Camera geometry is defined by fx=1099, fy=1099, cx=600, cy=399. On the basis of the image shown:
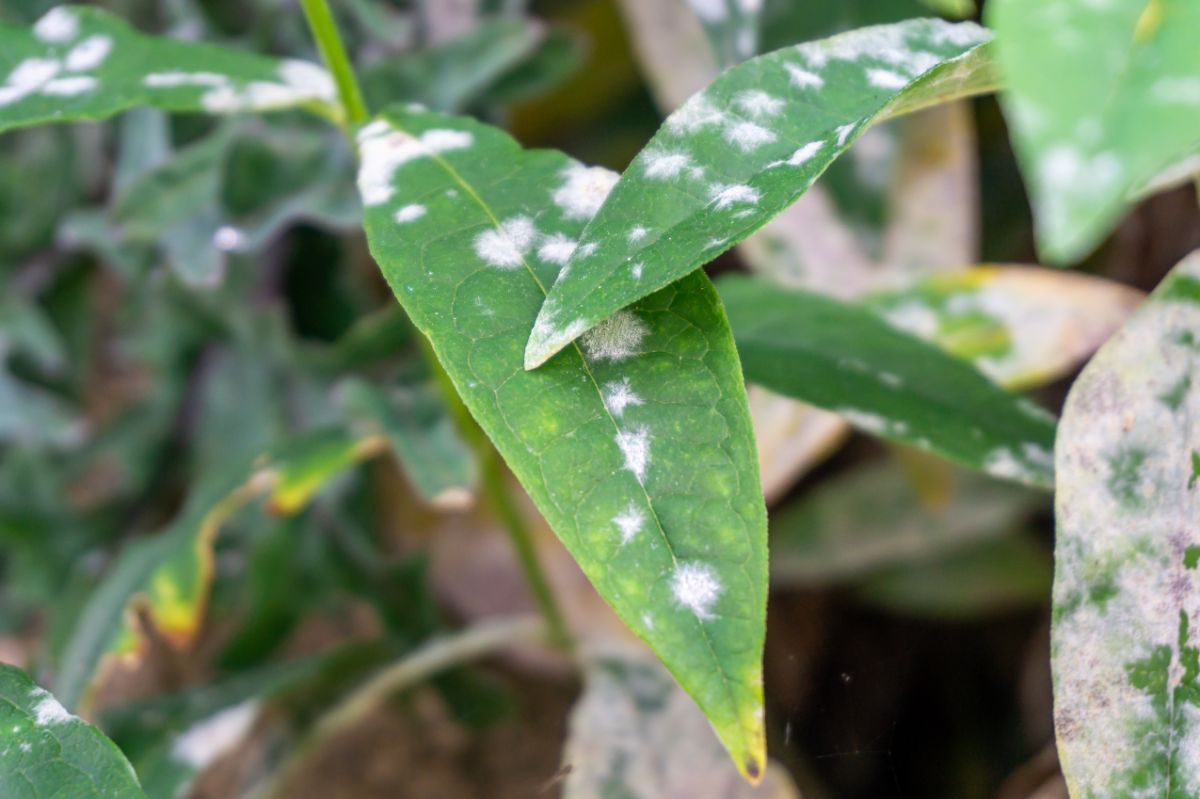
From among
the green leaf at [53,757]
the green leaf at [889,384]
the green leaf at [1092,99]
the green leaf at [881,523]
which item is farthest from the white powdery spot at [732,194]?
the green leaf at [881,523]

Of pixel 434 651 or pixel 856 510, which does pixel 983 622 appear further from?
pixel 434 651

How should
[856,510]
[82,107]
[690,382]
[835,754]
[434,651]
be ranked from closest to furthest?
[690,382], [82,107], [835,754], [434,651], [856,510]

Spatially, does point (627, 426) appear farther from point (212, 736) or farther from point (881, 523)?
point (881, 523)

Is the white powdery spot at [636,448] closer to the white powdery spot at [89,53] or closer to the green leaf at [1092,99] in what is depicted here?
the green leaf at [1092,99]

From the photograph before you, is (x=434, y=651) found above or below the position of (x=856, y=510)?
above

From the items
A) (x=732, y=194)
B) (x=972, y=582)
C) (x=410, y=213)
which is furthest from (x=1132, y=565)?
(x=972, y=582)

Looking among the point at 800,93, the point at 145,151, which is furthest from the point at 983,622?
the point at 145,151
